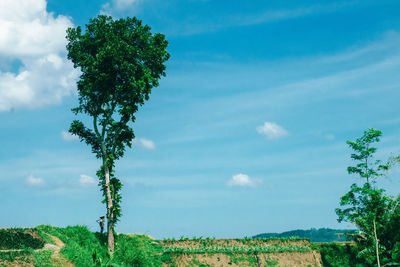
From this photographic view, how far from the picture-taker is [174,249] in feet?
113

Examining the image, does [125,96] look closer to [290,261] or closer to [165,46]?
[165,46]

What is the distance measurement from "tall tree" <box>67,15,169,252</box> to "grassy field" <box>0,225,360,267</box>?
273 cm

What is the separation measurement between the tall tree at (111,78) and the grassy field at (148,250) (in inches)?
107

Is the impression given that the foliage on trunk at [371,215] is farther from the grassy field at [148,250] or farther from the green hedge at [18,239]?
the green hedge at [18,239]

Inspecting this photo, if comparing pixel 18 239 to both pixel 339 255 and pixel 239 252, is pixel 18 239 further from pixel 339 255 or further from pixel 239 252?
pixel 339 255

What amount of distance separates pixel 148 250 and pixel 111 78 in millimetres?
13322

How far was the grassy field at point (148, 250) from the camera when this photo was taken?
80.7 feet

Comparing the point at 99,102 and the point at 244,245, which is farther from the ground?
the point at 99,102

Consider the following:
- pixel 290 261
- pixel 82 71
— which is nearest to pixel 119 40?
pixel 82 71

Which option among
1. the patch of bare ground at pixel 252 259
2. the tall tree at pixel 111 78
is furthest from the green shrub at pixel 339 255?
the tall tree at pixel 111 78

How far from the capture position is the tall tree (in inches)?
1244

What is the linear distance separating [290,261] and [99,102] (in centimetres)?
2148

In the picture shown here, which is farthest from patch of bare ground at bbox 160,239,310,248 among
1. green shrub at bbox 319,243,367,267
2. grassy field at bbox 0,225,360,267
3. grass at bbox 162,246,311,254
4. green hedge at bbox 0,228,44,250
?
green hedge at bbox 0,228,44,250

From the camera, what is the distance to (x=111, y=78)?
32.3 meters
